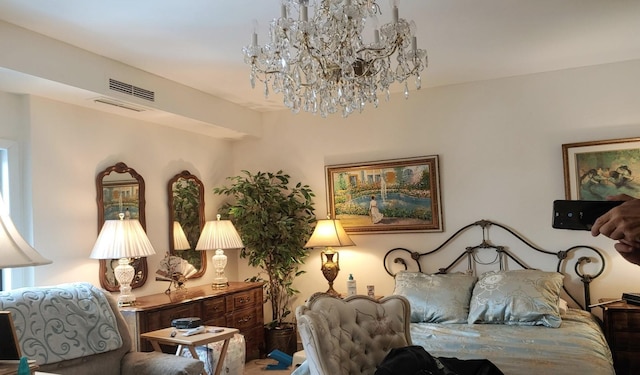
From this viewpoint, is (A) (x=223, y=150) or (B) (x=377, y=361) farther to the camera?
(A) (x=223, y=150)

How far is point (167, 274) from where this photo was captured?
420 centimetres

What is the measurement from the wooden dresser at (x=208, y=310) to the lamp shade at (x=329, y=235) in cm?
72

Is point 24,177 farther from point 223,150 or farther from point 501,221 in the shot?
point 501,221

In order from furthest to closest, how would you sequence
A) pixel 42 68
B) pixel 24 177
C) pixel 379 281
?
pixel 379 281
pixel 24 177
pixel 42 68

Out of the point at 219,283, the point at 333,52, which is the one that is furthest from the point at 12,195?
the point at 333,52

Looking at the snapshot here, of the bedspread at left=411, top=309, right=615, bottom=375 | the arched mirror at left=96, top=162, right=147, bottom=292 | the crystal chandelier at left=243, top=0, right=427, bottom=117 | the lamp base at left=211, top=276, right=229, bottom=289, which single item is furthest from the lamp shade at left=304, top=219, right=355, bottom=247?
the crystal chandelier at left=243, top=0, right=427, bottom=117

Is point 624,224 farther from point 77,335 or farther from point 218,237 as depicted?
point 218,237

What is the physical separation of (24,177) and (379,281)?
3037 millimetres

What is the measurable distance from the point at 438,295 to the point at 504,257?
2.64 feet

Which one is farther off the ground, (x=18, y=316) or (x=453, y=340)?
(x=18, y=316)

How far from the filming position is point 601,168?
4.14m

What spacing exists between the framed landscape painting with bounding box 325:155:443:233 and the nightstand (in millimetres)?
1496

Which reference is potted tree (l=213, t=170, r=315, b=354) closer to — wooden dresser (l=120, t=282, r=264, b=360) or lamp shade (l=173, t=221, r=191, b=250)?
wooden dresser (l=120, t=282, r=264, b=360)

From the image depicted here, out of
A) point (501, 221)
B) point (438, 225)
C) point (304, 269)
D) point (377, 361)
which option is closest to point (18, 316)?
point (377, 361)
